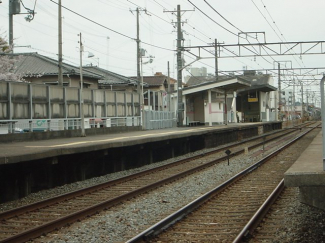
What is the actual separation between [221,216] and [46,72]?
31.8 meters

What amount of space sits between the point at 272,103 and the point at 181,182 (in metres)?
73.7

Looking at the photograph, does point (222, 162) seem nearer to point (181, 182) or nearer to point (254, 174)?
point (254, 174)

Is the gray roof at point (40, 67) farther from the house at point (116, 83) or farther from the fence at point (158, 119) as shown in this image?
the house at point (116, 83)

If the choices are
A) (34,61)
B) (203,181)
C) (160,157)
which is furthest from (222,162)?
(34,61)

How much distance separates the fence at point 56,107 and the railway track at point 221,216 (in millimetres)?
9657

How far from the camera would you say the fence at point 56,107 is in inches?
759

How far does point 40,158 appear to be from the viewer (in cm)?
1168

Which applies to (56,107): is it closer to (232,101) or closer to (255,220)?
(255,220)

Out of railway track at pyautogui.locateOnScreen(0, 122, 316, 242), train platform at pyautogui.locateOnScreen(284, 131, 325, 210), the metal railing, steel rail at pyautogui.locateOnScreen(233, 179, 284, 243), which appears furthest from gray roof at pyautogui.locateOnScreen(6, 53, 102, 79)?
train platform at pyautogui.locateOnScreen(284, 131, 325, 210)

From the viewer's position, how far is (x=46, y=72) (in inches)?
1524

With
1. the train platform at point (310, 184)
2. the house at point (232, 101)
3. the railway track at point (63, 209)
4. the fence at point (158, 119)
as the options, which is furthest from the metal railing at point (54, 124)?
the train platform at point (310, 184)

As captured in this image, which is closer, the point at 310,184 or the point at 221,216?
the point at 310,184

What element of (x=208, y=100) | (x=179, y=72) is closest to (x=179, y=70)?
(x=179, y=72)

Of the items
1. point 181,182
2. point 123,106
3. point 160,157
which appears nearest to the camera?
point 181,182
